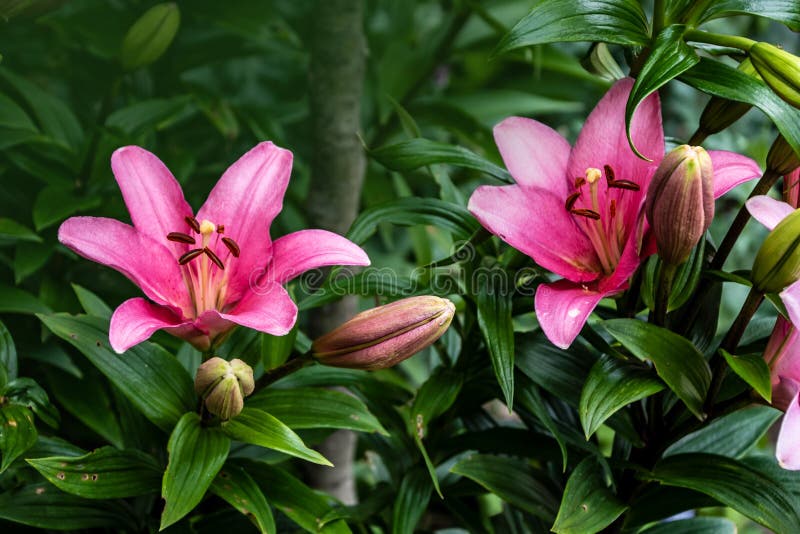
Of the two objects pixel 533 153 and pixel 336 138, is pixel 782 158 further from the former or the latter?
pixel 336 138

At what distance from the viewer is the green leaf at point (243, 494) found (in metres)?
0.69

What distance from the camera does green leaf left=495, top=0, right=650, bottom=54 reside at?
2.20 feet

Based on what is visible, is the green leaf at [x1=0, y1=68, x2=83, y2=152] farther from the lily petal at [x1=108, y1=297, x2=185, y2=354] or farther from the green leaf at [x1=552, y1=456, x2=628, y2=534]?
the green leaf at [x1=552, y1=456, x2=628, y2=534]

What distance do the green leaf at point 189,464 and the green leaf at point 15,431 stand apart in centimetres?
13

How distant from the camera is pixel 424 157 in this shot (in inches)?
30.9

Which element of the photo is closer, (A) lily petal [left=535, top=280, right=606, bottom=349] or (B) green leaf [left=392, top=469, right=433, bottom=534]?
(A) lily petal [left=535, top=280, right=606, bottom=349]

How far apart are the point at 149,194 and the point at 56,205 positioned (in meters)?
0.33

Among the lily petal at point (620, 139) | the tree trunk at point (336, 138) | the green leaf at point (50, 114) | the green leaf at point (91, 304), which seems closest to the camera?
the lily petal at point (620, 139)

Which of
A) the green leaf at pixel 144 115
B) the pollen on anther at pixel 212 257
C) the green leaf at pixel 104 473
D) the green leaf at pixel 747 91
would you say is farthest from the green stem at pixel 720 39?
the green leaf at pixel 144 115

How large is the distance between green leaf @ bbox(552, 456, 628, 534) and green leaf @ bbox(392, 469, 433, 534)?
16 cm

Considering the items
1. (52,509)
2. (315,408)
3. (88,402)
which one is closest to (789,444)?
(315,408)

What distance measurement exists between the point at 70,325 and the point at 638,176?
1.64ft

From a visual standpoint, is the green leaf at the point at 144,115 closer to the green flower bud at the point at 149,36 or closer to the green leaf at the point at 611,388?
the green flower bud at the point at 149,36

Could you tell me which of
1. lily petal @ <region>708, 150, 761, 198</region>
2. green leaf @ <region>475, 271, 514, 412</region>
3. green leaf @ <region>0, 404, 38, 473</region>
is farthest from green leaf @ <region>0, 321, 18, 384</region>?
lily petal @ <region>708, 150, 761, 198</region>
